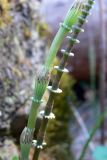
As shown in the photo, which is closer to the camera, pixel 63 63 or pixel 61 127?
pixel 63 63

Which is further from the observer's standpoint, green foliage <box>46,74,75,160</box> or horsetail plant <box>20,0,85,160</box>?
green foliage <box>46,74,75,160</box>

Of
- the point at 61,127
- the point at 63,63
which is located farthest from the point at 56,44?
the point at 61,127

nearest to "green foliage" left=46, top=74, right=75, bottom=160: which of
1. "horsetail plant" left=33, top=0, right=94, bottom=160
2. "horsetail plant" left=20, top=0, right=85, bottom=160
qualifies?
"horsetail plant" left=33, top=0, right=94, bottom=160

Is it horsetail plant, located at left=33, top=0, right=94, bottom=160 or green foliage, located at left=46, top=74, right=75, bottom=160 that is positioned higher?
horsetail plant, located at left=33, top=0, right=94, bottom=160

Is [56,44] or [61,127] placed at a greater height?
[56,44]

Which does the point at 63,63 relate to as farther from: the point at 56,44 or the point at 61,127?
the point at 61,127

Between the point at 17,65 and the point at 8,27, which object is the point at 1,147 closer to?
the point at 17,65

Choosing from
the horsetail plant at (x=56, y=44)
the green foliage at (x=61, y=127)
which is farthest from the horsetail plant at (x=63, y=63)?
the green foliage at (x=61, y=127)

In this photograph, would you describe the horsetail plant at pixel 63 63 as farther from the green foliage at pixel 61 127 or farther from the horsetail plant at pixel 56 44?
the green foliage at pixel 61 127

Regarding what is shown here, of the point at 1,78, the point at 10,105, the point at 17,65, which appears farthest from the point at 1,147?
the point at 17,65

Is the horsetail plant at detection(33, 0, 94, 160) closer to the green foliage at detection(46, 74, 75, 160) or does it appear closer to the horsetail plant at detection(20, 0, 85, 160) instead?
the horsetail plant at detection(20, 0, 85, 160)

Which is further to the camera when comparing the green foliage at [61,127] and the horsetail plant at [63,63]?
the green foliage at [61,127]

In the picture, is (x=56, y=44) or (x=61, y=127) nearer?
(x=56, y=44)
